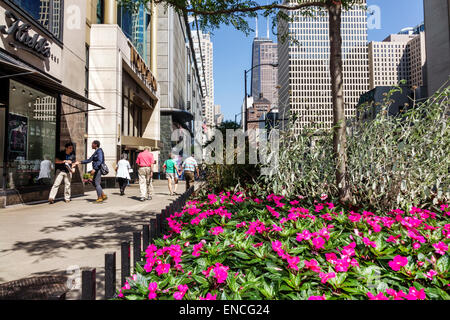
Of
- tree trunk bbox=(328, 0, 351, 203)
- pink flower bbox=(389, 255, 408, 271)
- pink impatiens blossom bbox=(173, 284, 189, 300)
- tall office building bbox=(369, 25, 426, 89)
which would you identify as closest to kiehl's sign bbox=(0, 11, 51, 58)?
tree trunk bbox=(328, 0, 351, 203)

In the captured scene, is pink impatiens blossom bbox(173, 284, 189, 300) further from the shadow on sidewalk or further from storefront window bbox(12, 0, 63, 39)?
storefront window bbox(12, 0, 63, 39)

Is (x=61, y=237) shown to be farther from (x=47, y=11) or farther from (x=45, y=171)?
(x=47, y=11)

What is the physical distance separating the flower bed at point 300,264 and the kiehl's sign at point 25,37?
9.33 metres

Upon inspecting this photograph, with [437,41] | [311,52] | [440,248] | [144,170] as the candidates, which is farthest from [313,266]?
[437,41]

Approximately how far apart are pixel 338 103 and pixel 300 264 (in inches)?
119

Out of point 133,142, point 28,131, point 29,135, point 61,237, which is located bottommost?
point 61,237

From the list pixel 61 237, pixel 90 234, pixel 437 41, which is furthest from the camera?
pixel 437 41

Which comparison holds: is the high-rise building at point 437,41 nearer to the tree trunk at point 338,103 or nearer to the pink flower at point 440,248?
the tree trunk at point 338,103

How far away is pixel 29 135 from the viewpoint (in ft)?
33.6

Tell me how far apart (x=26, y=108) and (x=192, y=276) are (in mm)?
10916

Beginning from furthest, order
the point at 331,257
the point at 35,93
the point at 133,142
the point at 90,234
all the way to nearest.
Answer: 1. the point at 133,142
2. the point at 35,93
3. the point at 90,234
4. the point at 331,257

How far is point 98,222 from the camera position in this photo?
6668 millimetres

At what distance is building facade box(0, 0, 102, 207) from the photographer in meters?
8.75
